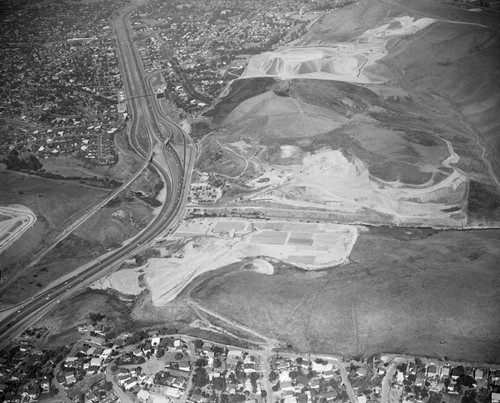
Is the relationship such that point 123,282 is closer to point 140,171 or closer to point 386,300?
point 140,171

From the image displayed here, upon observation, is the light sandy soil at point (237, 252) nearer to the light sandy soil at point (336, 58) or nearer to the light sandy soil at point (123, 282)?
the light sandy soil at point (123, 282)

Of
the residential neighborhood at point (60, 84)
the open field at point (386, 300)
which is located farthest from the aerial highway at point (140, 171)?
the open field at point (386, 300)

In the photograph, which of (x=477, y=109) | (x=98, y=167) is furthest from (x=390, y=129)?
(x=98, y=167)

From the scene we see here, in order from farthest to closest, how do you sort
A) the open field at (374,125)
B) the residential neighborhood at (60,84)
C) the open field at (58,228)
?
the residential neighborhood at (60,84)
the open field at (374,125)
the open field at (58,228)

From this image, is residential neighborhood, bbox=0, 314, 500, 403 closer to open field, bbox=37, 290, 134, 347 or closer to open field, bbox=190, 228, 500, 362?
open field, bbox=37, 290, 134, 347

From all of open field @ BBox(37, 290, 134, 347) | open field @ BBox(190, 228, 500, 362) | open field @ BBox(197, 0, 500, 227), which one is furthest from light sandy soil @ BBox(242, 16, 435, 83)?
open field @ BBox(37, 290, 134, 347)

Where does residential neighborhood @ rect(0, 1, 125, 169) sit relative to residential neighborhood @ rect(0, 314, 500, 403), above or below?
above
